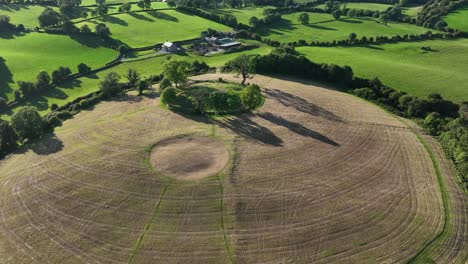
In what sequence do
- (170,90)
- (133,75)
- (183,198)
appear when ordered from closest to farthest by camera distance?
(183,198) < (170,90) < (133,75)

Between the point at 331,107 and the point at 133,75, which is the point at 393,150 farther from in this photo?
the point at 133,75

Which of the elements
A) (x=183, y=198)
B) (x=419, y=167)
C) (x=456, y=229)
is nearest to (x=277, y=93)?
(x=419, y=167)

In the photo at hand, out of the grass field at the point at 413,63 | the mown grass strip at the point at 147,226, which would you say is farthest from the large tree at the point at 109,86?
the grass field at the point at 413,63

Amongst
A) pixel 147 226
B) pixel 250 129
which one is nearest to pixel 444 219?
pixel 250 129

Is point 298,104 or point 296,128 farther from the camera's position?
point 298,104

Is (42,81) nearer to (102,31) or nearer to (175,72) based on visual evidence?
(175,72)

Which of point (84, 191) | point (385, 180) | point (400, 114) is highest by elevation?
point (400, 114)

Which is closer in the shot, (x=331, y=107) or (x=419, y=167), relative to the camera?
(x=419, y=167)
